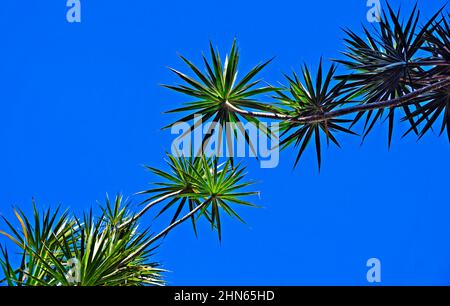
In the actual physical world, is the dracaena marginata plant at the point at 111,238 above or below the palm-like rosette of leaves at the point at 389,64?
below

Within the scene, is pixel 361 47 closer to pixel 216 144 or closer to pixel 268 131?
pixel 268 131

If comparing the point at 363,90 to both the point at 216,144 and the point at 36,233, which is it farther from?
the point at 36,233

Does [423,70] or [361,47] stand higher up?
[361,47]

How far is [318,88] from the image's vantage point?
462cm

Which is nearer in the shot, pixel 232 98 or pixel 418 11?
pixel 418 11

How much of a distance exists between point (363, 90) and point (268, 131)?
926mm

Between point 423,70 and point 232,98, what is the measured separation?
171 cm

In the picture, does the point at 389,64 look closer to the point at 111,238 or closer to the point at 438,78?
the point at 438,78

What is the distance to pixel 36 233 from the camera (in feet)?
14.6

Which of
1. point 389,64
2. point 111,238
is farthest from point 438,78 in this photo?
point 111,238
